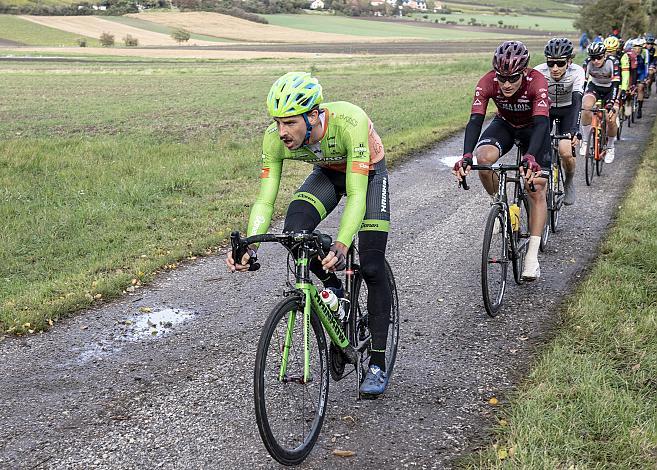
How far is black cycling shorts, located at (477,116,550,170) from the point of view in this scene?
284 inches

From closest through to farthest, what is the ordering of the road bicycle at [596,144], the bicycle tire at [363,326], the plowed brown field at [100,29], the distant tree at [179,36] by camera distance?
1. the bicycle tire at [363,326]
2. the road bicycle at [596,144]
3. the distant tree at [179,36]
4. the plowed brown field at [100,29]

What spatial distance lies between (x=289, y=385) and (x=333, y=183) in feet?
5.21

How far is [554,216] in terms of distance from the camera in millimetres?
8938

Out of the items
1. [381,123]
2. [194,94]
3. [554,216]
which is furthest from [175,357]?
[194,94]

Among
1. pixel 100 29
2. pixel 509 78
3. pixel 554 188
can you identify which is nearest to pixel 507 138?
pixel 509 78

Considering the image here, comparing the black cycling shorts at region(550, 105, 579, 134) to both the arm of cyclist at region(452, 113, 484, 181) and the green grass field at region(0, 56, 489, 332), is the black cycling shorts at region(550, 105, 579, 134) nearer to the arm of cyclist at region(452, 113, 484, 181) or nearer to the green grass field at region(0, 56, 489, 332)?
the arm of cyclist at region(452, 113, 484, 181)

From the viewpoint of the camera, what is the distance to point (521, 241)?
23.5ft

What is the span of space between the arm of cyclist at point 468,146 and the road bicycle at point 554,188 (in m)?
1.99

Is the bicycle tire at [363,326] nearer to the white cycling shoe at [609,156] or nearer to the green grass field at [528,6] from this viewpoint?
the white cycling shoe at [609,156]

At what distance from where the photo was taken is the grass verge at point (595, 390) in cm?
398

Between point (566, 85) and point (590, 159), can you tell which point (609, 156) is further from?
point (566, 85)

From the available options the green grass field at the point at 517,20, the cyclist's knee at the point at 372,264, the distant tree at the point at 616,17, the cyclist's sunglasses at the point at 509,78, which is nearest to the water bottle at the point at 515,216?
the cyclist's sunglasses at the point at 509,78

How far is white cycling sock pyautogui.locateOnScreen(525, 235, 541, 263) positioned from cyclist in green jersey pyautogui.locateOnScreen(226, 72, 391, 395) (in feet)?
9.15

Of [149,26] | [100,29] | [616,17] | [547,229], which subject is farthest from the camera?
[149,26]
